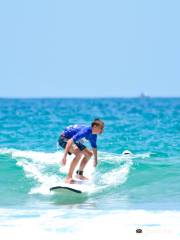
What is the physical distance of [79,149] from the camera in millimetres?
15664

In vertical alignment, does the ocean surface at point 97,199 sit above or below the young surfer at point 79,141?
below

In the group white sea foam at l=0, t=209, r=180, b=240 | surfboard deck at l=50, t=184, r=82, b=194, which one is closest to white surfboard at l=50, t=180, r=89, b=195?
surfboard deck at l=50, t=184, r=82, b=194

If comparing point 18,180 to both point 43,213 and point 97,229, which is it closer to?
point 43,213

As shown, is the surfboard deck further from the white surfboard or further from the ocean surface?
the ocean surface

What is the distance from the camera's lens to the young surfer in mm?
15023

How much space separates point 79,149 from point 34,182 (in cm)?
281

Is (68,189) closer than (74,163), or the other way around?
(68,189)

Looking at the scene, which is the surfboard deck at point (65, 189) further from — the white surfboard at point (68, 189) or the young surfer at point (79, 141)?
the young surfer at point (79, 141)

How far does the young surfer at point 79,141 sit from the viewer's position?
1502 centimetres

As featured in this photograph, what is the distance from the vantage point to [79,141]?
15547 millimetres

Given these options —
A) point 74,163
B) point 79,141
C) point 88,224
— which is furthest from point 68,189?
point 88,224

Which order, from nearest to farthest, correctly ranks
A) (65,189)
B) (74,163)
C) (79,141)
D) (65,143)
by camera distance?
(65,189) → (79,141) → (74,163) → (65,143)

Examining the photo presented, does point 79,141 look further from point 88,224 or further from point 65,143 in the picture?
point 88,224

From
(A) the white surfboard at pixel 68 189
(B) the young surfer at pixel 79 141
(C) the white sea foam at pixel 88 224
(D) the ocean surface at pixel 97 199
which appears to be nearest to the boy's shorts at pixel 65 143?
(B) the young surfer at pixel 79 141
